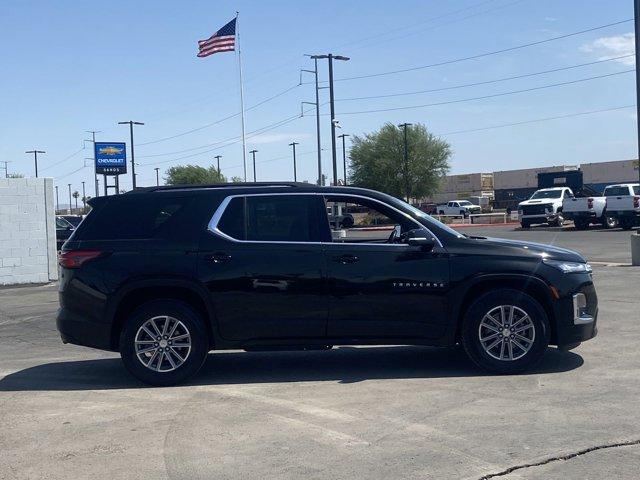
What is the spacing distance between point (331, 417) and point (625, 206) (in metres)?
33.0

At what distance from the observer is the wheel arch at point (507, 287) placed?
764cm

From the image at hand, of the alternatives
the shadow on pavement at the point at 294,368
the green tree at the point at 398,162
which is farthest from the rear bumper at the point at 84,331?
the green tree at the point at 398,162

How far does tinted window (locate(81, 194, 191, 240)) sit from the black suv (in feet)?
0.08

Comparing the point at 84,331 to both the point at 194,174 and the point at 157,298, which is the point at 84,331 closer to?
the point at 157,298

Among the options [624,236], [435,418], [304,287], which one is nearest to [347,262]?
[304,287]

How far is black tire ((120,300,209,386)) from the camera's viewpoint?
25.0 ft

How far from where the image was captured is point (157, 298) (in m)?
A: 7.76

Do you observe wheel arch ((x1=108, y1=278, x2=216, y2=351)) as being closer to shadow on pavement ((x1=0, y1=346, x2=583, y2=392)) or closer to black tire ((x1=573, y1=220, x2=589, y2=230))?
shadow on pavement ((x1=0, y1=346, x2=583, y2=392))

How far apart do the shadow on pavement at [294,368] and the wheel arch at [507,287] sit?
569mm

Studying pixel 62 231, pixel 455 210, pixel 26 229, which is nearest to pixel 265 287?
pixel 26 229

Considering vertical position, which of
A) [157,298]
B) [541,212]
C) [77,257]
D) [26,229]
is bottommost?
[157,298]

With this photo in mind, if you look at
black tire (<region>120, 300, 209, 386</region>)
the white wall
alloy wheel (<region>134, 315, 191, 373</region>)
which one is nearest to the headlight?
black tire (<region>120, 300, 209, 386</region>)

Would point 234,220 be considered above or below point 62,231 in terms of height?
above

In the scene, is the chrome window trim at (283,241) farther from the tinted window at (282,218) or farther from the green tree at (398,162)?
the green tree at (398,162)
